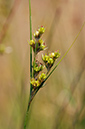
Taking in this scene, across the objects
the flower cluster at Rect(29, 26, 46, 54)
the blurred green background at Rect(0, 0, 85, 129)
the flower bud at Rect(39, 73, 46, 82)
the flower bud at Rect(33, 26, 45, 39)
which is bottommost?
the blurred green background at Rect(0, 0, 85, 129)

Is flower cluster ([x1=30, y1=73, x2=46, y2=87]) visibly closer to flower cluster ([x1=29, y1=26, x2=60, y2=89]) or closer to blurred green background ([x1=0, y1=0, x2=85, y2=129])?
flower cluster ([x1=29, y1=26, x2=60, y2=89])

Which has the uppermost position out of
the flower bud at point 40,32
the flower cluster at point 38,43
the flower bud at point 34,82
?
the flower bud at point 40,32

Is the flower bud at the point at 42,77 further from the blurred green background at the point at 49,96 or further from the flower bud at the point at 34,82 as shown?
the blurred green background at the point at 49,96

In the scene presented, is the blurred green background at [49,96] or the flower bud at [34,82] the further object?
the blurred green background at [49,96]

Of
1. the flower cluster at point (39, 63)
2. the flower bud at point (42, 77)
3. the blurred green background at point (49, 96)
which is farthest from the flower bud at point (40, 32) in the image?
the blurred green background at point (49, 96)

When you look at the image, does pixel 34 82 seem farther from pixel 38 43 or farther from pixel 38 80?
pixel 38 43

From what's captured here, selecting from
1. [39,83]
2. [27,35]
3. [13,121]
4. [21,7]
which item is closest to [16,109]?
[13,121]

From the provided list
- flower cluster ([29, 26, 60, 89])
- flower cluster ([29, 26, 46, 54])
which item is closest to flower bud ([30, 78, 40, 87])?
flower cluster ([29, 26, 60, 89])

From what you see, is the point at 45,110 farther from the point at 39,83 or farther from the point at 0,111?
the point at 39,83

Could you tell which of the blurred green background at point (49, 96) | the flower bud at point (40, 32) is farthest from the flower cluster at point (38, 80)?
the blurred green background at point (49, 96)

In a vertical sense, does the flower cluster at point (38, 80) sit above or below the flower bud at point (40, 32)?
below

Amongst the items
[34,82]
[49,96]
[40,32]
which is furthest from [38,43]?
[49,96]
